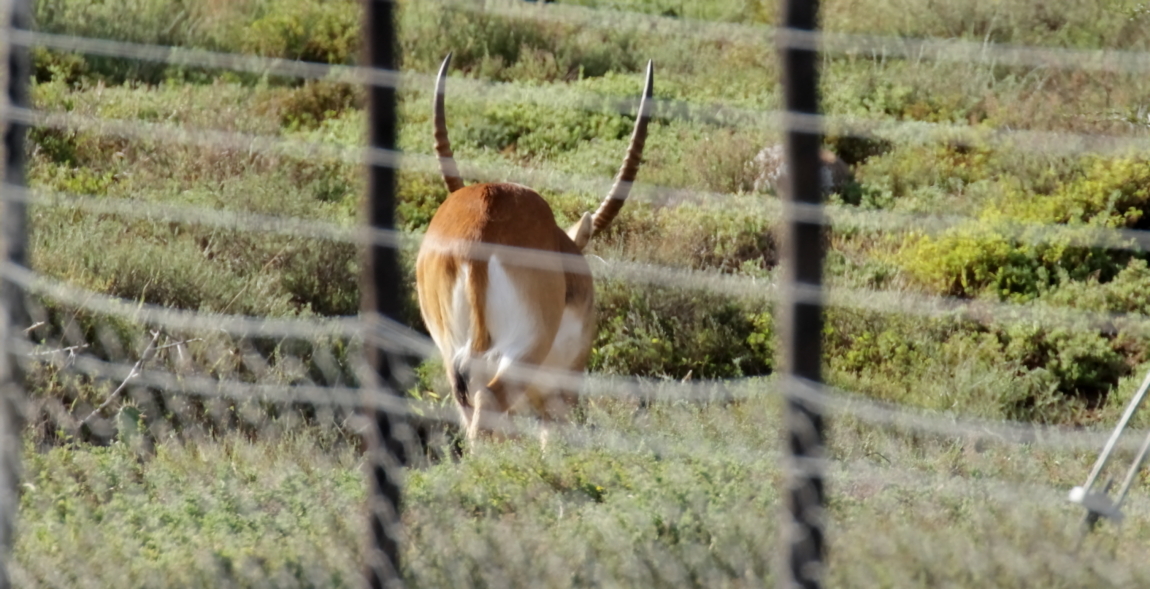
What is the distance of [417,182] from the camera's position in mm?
8875

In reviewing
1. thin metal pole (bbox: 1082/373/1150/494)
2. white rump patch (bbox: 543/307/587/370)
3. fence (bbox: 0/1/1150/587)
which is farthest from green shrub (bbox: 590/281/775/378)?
thin metal pole (bbox: 1082/373/1150/494)

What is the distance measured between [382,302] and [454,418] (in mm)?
3289

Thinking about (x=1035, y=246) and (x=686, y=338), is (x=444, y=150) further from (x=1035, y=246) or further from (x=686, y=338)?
(x=1035, y=246)

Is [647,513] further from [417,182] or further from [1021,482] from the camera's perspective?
[417,182]

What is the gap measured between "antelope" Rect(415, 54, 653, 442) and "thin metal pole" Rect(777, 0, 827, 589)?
2.66m

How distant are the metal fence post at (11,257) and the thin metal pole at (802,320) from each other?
202 cm

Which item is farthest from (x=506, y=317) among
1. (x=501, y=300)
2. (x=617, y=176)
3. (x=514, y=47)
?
(x=514, y=47)

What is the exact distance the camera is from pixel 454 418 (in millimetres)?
5836

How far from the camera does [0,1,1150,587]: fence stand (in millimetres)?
2557

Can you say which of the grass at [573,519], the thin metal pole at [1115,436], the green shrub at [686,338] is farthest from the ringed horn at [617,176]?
the thin metal pole at [1115,436]

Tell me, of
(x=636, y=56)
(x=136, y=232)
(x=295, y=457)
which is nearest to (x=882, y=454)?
(x=295, y=457)

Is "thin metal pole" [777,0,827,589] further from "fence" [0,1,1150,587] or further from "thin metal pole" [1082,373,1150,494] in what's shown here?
"thin metal pole" [1082,373,1150,494]

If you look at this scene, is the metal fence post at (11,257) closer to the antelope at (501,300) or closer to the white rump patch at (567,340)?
the antelope at (501,300)

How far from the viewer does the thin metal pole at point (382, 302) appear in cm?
249
